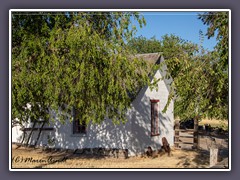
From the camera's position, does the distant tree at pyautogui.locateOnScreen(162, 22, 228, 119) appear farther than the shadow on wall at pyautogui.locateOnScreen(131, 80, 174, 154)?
No

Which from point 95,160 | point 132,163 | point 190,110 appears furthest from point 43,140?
point 190,110

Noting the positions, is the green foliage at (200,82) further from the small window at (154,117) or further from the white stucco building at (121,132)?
the small window at (154,117)

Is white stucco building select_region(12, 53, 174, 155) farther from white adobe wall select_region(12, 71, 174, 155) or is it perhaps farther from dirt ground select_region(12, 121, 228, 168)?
dirt ground select_region(12, 121, 228, 168)

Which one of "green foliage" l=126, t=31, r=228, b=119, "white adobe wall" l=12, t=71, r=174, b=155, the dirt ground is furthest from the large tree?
"white adobe wall" l=12, t=71, r=174, b=155

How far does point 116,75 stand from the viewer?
28.9 ft

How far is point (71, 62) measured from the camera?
332 inches

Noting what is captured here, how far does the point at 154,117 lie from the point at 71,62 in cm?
663

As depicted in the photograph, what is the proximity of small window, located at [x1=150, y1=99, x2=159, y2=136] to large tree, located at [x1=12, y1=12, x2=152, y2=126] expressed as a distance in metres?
5.19

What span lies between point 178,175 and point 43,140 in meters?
7.11

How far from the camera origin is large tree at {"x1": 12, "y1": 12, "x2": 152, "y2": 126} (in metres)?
8.34

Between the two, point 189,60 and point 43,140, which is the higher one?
point 189,60

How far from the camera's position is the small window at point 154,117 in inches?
562

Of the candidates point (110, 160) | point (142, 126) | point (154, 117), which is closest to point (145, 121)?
point (142, 126)
